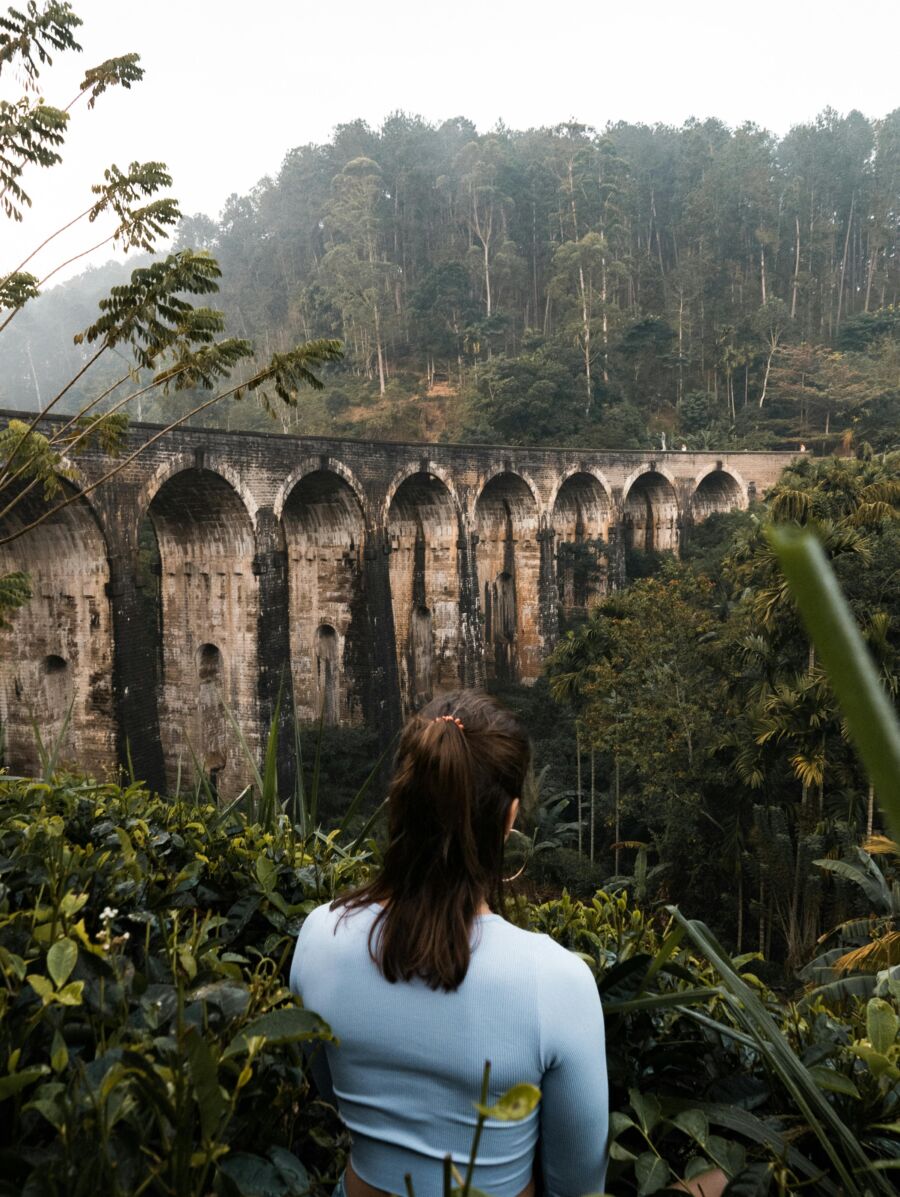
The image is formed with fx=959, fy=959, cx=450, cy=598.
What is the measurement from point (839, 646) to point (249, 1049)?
96cm

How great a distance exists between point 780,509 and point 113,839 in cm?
1116

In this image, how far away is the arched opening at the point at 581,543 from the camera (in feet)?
80.7

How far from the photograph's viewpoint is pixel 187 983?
1271mm

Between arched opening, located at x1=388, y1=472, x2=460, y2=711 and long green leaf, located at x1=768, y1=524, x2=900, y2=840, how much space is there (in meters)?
19.0

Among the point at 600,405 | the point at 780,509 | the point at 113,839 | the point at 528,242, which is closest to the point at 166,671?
the point at 780,509

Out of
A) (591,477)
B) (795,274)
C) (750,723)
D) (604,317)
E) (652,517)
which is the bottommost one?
(750,723)

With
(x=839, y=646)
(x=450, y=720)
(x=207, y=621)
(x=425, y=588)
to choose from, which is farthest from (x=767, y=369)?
(x=839, y=646)

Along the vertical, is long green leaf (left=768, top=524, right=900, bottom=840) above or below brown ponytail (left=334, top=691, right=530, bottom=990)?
above

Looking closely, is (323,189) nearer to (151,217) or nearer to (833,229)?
(833,229)

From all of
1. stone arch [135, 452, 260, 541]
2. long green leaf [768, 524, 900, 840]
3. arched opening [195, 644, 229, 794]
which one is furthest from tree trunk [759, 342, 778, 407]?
long green leaf [768, 524, 900, 840]

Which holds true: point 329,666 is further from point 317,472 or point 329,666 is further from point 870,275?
point 870,275

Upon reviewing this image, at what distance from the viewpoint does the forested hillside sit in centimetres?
3472

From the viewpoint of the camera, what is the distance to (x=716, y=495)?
29016mm

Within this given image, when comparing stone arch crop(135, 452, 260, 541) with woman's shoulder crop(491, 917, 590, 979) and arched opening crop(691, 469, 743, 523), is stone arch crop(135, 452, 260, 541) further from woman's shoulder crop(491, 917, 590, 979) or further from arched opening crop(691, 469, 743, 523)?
arched opening crop(691, 469, 743, 523)
